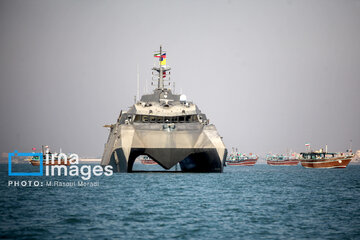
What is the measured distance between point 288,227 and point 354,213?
748cm

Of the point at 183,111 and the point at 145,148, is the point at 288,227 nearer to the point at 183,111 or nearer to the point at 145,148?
the point at 145,148

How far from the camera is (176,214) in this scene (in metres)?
27.3

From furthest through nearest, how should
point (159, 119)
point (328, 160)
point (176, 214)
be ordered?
point (328, 160), point (159, 119), point (176, 214)

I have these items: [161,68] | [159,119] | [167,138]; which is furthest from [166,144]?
[161,68]

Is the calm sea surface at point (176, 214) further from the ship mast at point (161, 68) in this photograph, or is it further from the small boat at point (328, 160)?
the small boat at point (328, 160)

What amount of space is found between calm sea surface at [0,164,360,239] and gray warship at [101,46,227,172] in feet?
36.3

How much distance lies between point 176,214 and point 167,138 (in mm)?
25480

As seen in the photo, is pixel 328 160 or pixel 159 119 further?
pixel 328 160

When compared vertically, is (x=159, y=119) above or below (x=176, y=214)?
above

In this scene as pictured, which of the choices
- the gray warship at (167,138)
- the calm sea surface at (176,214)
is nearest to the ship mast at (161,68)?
the gray warship at (167,138)

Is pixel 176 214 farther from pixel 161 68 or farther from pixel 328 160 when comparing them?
pixel 328 160

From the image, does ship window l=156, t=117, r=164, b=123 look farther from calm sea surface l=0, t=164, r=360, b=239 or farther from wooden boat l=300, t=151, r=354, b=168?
wooden boat l=300, t=151, r=354, b=168

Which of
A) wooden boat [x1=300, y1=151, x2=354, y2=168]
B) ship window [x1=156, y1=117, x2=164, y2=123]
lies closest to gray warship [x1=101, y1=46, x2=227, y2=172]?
ship window [x1=156, y1=117, x2=164, y2=123]

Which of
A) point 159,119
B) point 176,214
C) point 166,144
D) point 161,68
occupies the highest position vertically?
point 161,68
